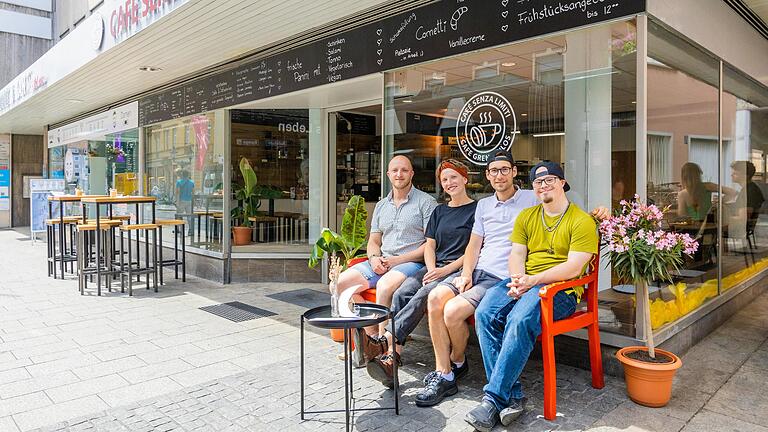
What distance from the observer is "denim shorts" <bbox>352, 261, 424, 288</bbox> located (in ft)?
11.6

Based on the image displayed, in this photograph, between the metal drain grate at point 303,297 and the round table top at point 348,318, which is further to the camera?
the metal drain grate at point 303,297

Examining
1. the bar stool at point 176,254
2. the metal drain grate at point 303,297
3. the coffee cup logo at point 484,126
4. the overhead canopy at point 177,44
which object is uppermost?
the overhead canopy at point 177,44

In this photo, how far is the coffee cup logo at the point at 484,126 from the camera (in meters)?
3.76

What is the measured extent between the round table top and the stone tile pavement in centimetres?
52

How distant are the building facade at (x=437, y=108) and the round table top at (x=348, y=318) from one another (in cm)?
145

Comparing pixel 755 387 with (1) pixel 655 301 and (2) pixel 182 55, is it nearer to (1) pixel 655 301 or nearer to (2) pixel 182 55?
(1) pixel 655 301

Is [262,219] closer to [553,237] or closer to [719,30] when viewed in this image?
[553,237]

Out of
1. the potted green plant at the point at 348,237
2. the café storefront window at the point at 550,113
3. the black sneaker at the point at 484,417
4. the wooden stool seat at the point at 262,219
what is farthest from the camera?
the wooden stool seat at the point at 262,219

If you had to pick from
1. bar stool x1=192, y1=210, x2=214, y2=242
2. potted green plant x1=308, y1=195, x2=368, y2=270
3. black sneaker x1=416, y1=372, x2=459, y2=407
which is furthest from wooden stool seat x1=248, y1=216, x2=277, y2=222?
black sneaker x1=416, y1=372, x2=459, y2=407

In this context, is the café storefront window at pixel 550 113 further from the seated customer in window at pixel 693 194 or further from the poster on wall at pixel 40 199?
the poster on wall at pixel 40 199

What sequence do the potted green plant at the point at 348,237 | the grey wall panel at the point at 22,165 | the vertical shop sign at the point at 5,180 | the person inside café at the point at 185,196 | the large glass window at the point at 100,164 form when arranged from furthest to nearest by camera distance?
1. the grey wall panel at the point at 22,165
2. the vertical shop sign at the point at 5,180
3. the large glass window at the point at 100,164
4. the person inside café at the point at 185,196
5. the potted green plant at the point at 348,237

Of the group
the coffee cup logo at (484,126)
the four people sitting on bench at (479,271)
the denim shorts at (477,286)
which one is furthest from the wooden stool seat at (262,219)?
the denim shorts at (477,286)

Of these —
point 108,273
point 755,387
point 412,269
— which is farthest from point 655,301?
point 108,273

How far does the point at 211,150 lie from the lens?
7.08 m
